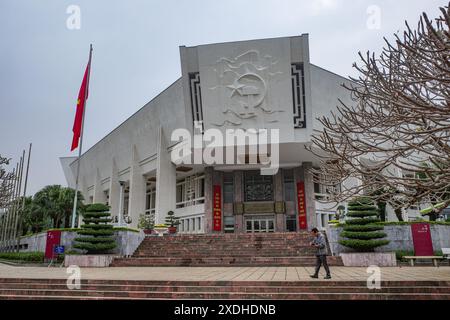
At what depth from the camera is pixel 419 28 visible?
3.99m

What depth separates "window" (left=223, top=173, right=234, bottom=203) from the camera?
88.1ft

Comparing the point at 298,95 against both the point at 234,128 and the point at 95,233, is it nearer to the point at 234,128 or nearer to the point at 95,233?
the point at 234,128

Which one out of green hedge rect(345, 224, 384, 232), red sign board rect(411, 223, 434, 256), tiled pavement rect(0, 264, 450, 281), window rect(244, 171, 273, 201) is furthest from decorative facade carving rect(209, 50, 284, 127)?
tiled pavement rect(0, 264, 450, 281)

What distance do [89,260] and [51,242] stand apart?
9.44 ft

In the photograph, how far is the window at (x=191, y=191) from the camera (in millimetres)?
27844

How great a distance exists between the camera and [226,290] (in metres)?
7.19

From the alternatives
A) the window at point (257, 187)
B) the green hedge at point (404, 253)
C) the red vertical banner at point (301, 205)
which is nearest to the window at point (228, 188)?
the window at point (257, 187)

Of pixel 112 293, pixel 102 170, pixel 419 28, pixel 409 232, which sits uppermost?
pixel 102 170

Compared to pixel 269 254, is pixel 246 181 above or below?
above

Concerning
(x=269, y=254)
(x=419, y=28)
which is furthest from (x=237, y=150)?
(x=419, y=28)

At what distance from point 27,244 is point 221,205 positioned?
13.7m

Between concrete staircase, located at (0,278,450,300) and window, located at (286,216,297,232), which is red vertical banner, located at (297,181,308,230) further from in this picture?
concrete staircase, located at (0,278,450,300)

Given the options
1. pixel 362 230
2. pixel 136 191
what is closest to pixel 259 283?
pixel 362 230

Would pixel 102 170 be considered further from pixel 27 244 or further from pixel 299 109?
pixel 299 109
